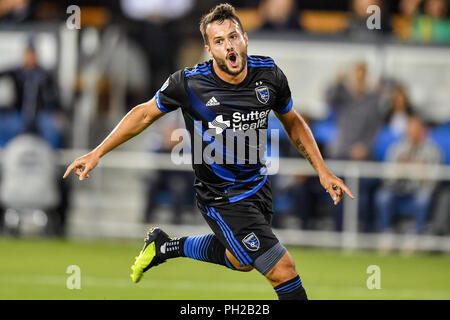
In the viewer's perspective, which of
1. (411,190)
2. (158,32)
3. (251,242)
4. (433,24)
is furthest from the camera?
(158,32)

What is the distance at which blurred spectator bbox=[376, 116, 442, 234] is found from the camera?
42.7ft

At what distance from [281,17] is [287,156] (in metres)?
2.71

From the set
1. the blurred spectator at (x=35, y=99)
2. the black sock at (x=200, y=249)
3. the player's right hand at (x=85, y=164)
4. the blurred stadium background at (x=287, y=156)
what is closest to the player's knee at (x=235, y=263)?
the black sock at (x=200, y=249)

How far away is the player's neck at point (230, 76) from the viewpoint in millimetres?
6859

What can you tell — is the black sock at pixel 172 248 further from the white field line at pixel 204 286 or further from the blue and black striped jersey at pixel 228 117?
the white field line at pixel 204 286

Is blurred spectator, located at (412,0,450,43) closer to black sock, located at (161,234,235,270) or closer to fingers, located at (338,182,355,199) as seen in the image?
black sock, located at (161,234,235,270)

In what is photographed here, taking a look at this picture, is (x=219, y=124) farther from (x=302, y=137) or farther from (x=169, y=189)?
(x=169, y=189)

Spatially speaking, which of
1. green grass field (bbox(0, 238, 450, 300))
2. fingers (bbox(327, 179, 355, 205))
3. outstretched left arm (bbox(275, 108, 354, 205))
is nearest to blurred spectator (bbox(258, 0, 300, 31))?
green grass field (bbox(0, 238, 450, 300))

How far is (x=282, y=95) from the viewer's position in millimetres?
7020

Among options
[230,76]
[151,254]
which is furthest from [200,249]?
[230,76]

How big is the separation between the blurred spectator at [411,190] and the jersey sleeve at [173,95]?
6689mm

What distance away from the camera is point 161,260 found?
7.96m

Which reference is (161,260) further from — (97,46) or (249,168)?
(97,46)
